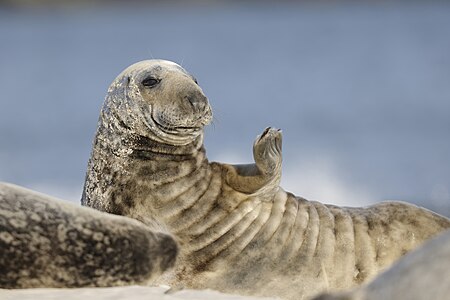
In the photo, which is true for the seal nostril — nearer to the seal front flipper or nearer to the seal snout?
the seal snout

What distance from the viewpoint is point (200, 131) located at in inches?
263

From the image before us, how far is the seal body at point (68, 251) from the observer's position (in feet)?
17.6

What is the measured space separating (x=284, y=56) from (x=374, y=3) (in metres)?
15.3

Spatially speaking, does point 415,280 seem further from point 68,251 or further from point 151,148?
point 151,148

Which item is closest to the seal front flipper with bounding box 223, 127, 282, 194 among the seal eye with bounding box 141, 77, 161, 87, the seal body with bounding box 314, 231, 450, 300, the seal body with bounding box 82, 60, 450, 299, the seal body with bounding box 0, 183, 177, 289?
the seal body with bounding box 82, 60, 450, 299

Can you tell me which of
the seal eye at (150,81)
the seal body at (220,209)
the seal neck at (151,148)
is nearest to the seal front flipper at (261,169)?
the seal body at (220,209)

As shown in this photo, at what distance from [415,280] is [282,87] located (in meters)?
25.0

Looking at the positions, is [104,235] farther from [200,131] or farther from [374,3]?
[374,3]

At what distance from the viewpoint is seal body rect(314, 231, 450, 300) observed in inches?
165

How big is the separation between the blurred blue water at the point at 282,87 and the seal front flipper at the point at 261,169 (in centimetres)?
143

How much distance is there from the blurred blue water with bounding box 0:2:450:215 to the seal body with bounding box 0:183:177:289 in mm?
2523

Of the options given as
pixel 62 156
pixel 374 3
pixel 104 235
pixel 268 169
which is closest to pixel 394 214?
pixel 268 169

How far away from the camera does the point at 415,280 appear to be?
423cm

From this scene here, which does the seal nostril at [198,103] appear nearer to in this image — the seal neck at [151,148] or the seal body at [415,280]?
the seal neck at [151,148]
